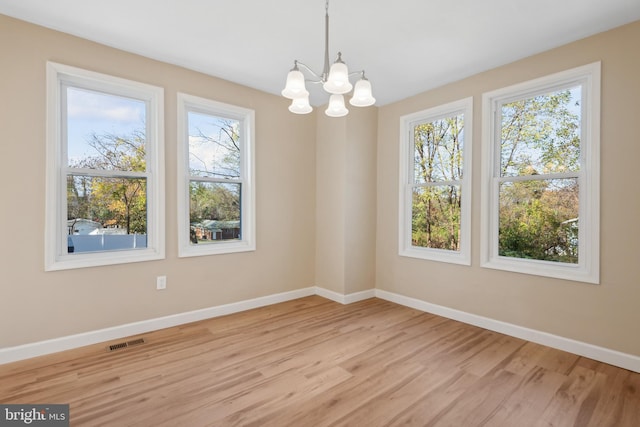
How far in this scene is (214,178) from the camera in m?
3.54

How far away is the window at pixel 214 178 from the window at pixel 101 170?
243 millimetres

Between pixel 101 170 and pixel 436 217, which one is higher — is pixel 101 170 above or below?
above

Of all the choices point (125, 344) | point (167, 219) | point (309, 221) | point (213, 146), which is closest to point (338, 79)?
point (213, 146)

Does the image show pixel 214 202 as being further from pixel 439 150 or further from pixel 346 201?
pixel 439 150

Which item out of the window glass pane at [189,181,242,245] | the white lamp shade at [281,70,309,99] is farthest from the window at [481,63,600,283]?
the window glass pane at [189,181,242,245]

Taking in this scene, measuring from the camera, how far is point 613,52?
248cm

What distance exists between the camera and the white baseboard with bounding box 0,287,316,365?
2.46 metres

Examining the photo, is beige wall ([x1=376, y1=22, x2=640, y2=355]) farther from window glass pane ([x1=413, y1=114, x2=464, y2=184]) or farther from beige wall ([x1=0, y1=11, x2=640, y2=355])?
window glass pane ([x1=413, y1=114, x2=464, y2=184])

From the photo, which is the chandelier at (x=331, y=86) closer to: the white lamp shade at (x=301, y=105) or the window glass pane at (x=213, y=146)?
the white lamp shade at (x=301, y=105)

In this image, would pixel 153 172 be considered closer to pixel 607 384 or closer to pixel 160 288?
pixel 160 288

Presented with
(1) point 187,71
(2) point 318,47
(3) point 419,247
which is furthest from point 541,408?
(1) point 187,71

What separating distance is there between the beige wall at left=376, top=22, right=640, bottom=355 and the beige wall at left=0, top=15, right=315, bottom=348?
1981 millimetres

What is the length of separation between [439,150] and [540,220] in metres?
1.33

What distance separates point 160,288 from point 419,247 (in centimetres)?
300
